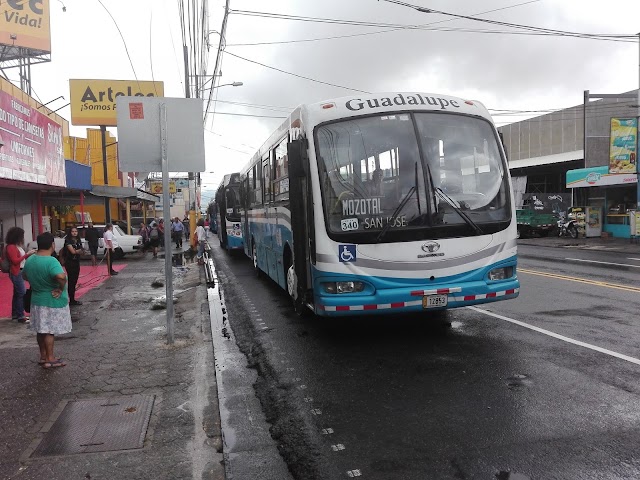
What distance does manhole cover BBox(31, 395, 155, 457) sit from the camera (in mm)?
4258

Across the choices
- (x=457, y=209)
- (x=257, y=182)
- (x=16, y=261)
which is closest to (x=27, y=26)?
(x=257, y=182)

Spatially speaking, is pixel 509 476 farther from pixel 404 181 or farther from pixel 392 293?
pixel 404 181

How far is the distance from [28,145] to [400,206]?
9711 millimetres

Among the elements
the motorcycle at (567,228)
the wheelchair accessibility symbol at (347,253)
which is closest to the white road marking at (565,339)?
the wheelchair accessibility symbol at (347,253)

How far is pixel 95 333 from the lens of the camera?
8312 millimetres

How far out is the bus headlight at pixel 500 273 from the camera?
22.7ft

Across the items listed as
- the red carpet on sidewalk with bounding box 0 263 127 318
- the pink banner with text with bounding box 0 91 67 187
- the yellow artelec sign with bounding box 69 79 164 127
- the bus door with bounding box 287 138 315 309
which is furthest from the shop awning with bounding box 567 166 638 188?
the yellow artelec sign with bounding box 69 79 164 127

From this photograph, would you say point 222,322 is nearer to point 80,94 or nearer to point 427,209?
point 427,209

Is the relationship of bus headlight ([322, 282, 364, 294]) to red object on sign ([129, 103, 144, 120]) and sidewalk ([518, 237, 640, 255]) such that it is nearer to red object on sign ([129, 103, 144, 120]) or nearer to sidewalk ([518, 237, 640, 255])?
red object on sign ([129, 103, 144, 120])

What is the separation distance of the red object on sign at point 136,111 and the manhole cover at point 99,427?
361 cm

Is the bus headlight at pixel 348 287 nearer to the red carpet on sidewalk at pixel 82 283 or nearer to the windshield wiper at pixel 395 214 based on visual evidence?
the windshield wiper at pixel 395 214

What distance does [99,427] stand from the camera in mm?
4645

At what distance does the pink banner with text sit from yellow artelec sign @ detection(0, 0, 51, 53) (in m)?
23.0

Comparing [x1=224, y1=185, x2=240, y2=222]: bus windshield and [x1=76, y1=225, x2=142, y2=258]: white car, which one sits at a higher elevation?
[x1=224, y1=185, x2=240, y2=222]: bus windshield
